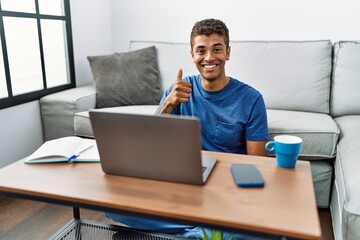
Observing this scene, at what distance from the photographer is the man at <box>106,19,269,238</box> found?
1.41 metres

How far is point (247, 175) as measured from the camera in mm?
970

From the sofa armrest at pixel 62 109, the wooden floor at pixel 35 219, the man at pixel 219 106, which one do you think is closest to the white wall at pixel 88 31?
the sofa armrest at pixel 62 109

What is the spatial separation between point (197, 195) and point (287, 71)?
1.68 meters

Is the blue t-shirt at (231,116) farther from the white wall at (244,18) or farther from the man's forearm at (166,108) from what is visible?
the white wall at (244,18)

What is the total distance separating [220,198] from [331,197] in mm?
1280

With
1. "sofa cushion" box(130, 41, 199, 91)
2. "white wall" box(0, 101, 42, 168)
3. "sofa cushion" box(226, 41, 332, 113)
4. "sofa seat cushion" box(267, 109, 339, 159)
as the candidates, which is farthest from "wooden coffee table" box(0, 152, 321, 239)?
"sofa cushion" box(130, 41, 199, 91)

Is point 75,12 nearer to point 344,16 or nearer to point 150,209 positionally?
point 344,16

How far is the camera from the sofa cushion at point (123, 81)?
2.48m

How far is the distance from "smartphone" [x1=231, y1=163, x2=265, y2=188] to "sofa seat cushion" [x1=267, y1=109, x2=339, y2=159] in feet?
3.00

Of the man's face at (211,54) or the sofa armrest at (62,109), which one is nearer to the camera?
the man's face at (211,54)

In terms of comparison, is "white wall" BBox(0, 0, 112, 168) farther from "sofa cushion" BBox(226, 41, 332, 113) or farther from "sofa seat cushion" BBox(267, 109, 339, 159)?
"sofa seat cushion" BBox(267, 109, 339, 159)

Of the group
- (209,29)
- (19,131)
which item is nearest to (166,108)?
(209,29)

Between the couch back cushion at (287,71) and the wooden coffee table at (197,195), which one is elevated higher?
the couch back cushion at (287,71)

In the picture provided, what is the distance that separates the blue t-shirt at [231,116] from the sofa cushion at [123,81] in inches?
41.7
